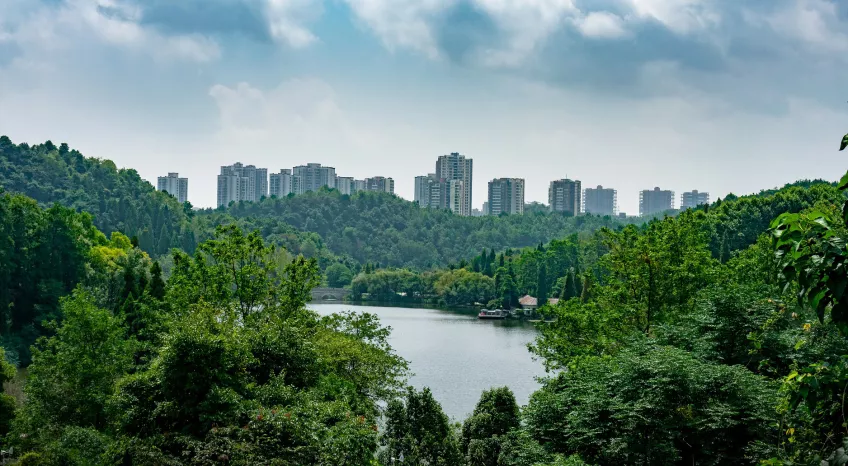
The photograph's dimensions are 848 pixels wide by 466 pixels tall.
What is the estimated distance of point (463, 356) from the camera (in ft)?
163

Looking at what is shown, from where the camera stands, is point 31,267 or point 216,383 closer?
point 216,383

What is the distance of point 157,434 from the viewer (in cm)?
1290

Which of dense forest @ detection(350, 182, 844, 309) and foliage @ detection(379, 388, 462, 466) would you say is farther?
dense forest @ detection(350, 182, 844, 309)

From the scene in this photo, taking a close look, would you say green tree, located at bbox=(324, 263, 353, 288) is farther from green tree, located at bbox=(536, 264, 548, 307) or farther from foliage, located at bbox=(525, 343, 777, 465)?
foliage, located at bbox=(525, 343, 777, 465)

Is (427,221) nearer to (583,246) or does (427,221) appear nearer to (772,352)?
(583,246)

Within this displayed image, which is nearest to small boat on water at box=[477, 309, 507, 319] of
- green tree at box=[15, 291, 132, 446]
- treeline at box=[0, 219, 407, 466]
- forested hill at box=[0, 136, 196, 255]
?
forested hill at box=[0, 136, 196, 255]

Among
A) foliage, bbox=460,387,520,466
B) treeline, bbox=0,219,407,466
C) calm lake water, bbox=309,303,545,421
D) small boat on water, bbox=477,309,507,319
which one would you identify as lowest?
calm lake water, bbox=309,303,545,421

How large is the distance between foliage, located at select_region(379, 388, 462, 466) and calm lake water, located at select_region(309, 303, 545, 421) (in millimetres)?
7510

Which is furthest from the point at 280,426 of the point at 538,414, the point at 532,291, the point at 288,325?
the point at 532,291

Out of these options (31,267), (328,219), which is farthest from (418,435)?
(328,219)

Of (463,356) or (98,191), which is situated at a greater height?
(98,191)

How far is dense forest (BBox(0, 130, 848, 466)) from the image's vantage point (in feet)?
26.9

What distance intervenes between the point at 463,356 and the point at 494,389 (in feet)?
98.2

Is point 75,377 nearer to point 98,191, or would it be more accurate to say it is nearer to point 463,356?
point 463,356
